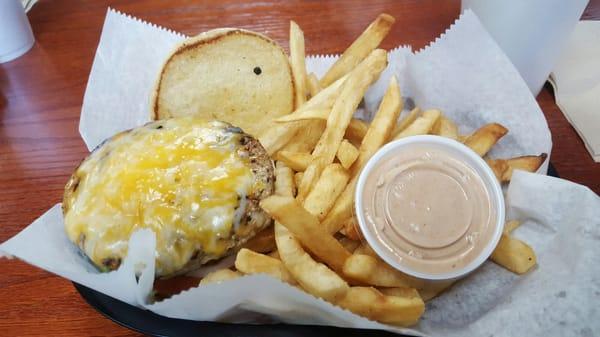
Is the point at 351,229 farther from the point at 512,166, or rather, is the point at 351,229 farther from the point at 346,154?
the point at 512,166

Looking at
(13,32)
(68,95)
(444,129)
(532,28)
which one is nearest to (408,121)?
(444,129)

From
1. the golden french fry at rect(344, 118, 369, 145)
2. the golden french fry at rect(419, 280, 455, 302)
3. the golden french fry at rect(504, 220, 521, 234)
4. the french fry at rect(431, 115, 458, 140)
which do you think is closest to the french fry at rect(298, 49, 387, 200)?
the golden french fry at rect(344, 118, 369, 145)

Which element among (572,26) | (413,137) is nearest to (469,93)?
(413,137)

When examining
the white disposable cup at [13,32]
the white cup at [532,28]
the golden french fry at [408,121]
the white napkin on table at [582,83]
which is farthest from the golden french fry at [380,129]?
the white disposable cup at [13,32]

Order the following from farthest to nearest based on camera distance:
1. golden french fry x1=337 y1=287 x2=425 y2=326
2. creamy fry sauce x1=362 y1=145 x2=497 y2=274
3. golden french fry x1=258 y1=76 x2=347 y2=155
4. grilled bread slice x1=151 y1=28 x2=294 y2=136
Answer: grilled bread slice x1=151 y1=28 x2=294 y2=136, golden french fry x1=258 y1=76 x2=347 y2=155, creamy fry sauce x1=362 y1=145 x2=497 y2=274, golden french fry x1=337 y1=287 x2=425 y2=326

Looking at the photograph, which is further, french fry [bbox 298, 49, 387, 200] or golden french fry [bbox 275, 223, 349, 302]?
french fry [bbox 298, 49, 387, 200]

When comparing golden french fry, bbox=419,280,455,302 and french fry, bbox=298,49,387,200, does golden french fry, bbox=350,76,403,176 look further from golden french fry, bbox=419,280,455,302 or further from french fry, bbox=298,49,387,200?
golden french fry, bbox=419,280,455,302
